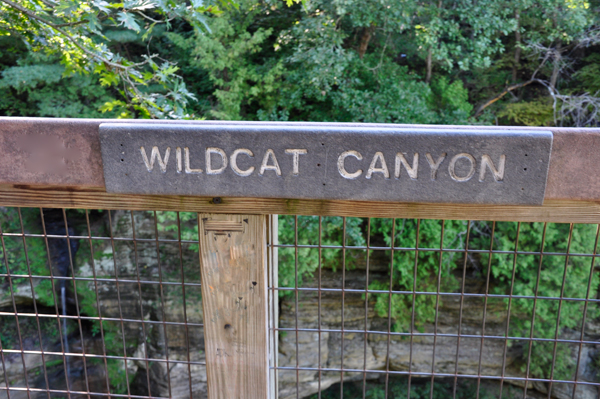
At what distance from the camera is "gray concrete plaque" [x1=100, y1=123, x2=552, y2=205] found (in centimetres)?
92

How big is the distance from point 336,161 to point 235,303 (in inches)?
19.2

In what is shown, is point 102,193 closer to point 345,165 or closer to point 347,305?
point 345,165

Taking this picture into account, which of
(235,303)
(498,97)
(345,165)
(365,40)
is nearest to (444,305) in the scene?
(498,97)

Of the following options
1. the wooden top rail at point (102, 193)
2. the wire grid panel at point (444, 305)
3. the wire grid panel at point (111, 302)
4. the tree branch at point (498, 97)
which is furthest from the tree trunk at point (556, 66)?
the wooden top rail at point (102, 193)

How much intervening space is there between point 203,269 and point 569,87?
24.9ft

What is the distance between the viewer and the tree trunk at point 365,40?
6262mm

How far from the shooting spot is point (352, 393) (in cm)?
828

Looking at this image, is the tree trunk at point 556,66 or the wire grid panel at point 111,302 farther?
the wire grid panel at point 111,302

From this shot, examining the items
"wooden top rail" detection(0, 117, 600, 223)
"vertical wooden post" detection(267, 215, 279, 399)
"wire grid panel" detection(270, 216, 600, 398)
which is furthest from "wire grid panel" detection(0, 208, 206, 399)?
"wooden top rail" detection(0, 117, 600, 223)

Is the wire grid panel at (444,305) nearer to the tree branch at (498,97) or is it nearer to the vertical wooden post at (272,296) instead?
the tree branch at (498,97)

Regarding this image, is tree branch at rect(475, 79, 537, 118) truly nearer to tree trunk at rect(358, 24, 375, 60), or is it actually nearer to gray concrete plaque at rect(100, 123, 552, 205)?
tree trunk at rect(358, 24, 375, 60)

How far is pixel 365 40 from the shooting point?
253 inches

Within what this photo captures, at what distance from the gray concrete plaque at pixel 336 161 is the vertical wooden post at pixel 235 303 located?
16 cm

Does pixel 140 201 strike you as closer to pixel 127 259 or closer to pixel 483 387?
pixel 127 259
